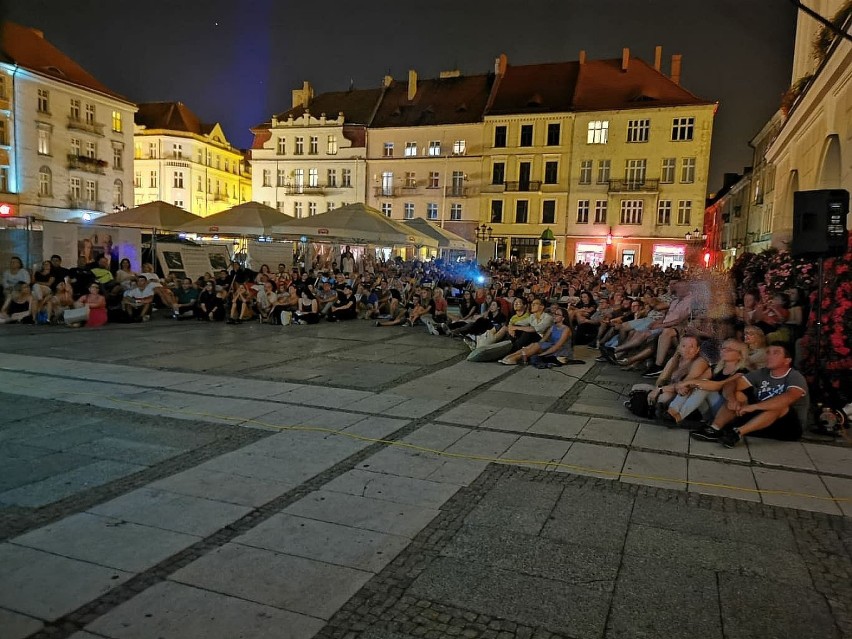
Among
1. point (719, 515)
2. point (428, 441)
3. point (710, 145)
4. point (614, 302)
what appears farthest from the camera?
point (710, 145)

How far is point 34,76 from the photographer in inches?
1639

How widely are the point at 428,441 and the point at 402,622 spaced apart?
3039mm

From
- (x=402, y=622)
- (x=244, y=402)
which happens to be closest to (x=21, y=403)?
(x=244, y=402)

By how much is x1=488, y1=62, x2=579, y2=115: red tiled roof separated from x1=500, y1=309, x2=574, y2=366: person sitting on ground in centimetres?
4067

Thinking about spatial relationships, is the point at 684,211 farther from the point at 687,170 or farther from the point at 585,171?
the point at 585,171

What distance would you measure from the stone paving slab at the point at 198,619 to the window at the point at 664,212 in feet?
155

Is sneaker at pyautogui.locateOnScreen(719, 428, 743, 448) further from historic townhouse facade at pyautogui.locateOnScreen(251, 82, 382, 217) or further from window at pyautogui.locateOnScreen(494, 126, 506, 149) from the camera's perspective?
historic townhouse facade at pyautogui.locateOnScreen(251, 82, 382, 217)

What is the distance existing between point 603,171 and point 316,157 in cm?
2494

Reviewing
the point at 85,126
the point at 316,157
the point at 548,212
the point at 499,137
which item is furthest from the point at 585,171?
the point at 85,126

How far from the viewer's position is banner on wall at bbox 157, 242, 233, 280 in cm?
1906

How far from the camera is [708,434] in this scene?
249 inches

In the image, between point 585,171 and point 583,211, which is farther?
point 583,211

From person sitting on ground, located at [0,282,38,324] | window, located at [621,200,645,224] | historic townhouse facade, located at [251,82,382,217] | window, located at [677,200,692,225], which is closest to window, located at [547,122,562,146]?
window, located at [621,200,645,224]

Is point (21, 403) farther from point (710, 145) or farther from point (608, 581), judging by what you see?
point (710, 145)
